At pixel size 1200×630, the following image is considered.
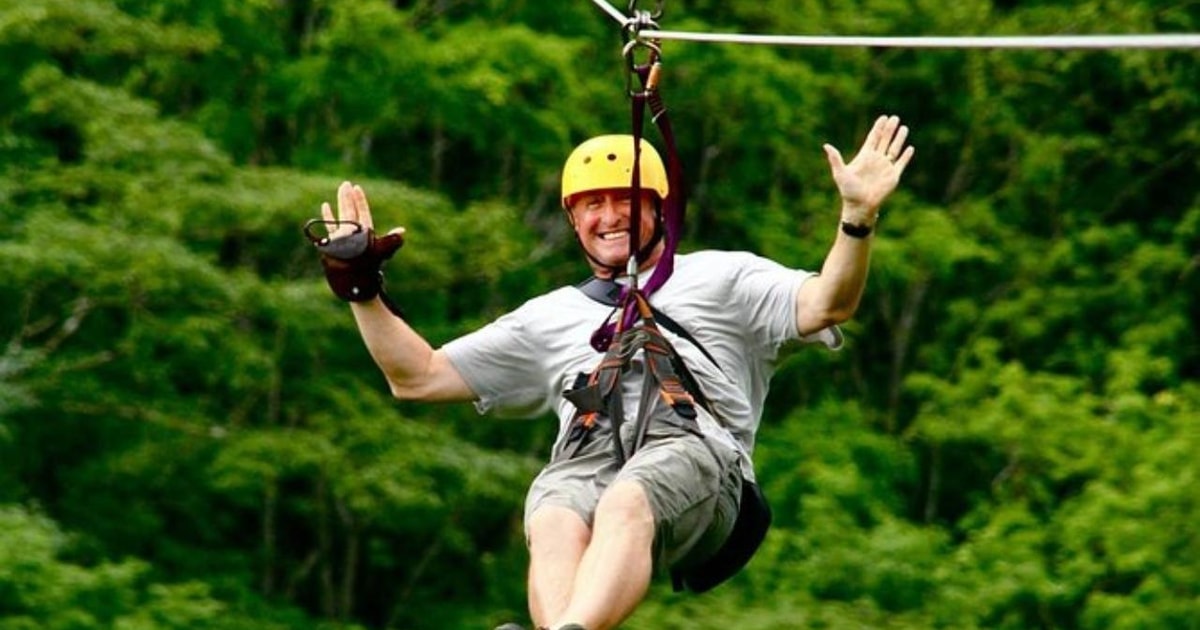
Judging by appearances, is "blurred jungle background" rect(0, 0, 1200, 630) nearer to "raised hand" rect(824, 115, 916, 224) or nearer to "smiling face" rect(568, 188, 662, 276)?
"smiling face" rect(568, 188, 662, 276)

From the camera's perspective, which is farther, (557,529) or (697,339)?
(697,339)

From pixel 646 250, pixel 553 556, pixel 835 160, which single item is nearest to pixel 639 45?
pixel 646 250

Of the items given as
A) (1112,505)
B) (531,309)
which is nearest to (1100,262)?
(1112,505)

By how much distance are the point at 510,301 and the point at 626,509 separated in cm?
974

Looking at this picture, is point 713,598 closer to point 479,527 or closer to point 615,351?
point 479,527

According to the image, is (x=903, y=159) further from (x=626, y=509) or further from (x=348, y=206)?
(x=348, y=206)

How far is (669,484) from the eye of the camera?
16.7ft

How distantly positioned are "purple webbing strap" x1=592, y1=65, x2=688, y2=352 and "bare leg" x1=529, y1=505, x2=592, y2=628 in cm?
46

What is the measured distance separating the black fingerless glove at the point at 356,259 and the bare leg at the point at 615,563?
0.76 metres

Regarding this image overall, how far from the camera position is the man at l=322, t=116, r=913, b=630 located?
16.4ft

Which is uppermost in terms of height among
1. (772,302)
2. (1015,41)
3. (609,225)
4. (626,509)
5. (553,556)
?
(1015,41)

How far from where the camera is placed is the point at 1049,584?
1352 centimetres

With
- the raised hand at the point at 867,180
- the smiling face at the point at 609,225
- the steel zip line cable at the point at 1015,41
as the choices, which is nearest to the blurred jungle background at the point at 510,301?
the smiling face at the point at 609,225

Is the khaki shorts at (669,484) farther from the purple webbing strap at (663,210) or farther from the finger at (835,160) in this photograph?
the finger at (835,160)
